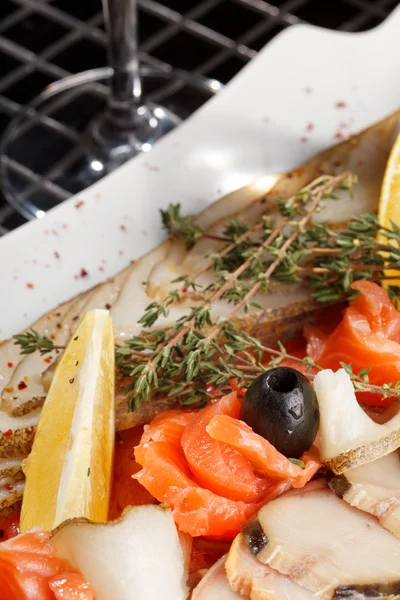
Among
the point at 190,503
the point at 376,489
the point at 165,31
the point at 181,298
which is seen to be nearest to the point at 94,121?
the point at 165,31

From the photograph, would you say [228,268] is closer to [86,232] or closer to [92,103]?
[86,232]

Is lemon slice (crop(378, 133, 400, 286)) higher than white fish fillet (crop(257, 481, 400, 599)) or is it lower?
higher

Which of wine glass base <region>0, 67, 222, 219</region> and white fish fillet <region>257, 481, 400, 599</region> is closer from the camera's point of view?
white fish fillet <region>257, 481, 400, 599</region>

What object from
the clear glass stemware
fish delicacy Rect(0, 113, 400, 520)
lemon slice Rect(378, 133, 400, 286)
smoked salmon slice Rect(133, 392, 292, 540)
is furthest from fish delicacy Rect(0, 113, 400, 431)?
the clear glass stemware

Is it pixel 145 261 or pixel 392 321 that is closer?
pixel 392 321

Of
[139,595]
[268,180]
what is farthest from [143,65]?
[139,595]

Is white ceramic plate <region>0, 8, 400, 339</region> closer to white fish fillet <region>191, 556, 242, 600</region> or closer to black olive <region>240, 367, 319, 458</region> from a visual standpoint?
black olive <region>240, 367, 319, 458</region>

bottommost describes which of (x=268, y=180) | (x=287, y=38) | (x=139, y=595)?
(x=139, y=595)
